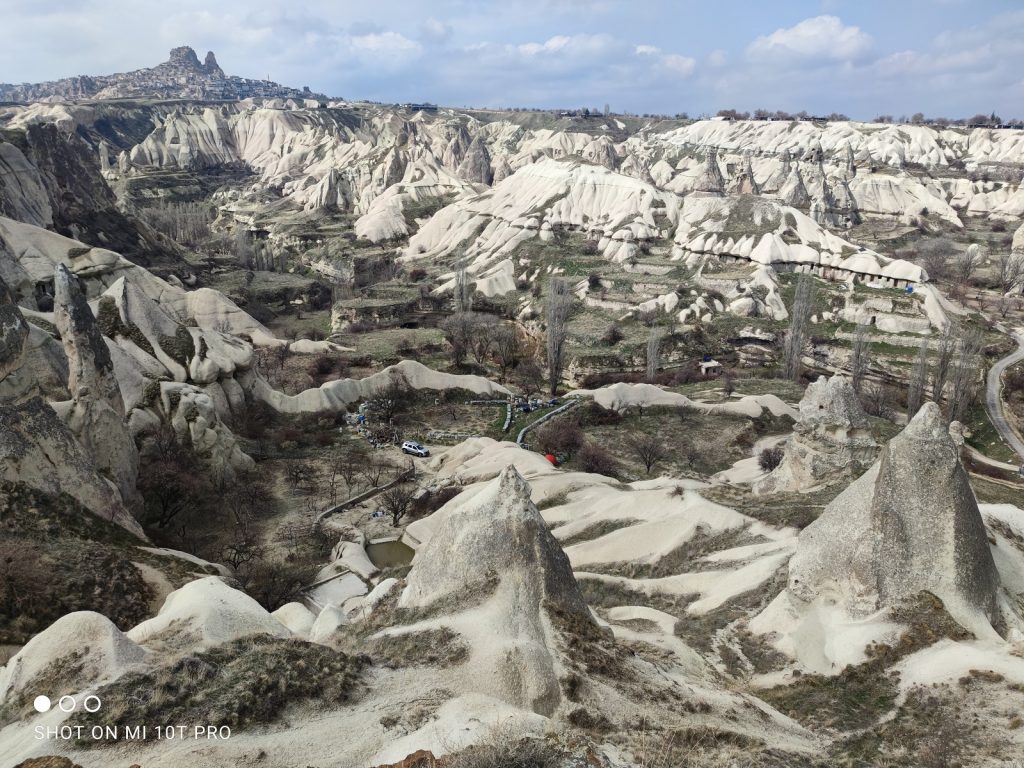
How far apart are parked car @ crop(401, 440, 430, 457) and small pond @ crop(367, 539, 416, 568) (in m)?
7.93

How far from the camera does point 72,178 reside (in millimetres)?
72938

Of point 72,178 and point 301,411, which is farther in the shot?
point 72,178

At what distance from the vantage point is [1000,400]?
45.8m

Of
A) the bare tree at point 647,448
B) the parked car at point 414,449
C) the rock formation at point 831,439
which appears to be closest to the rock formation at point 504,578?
the rock formation at point 831,439

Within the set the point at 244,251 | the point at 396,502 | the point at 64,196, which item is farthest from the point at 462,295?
the point at 396,502

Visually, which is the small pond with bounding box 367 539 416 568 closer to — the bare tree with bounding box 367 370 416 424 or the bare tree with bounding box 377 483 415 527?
the bare tree with bounding box 377 483 415 527

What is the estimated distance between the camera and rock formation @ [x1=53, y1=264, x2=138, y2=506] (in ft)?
71.7

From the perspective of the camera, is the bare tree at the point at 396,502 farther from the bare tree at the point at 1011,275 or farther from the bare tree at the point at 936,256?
the bare tree at the point at 1011,275

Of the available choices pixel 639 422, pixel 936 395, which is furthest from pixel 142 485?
pixel 936 395

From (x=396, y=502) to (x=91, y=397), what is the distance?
1126cm

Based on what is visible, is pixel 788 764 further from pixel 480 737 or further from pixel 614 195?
pixel 614 195

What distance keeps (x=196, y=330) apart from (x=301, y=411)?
6.71m

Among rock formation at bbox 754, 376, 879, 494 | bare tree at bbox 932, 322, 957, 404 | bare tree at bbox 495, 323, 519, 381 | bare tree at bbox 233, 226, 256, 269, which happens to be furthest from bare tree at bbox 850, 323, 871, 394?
bare tree at bbox 233, 226, 256, 269

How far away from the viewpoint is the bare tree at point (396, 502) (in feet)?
87.0
